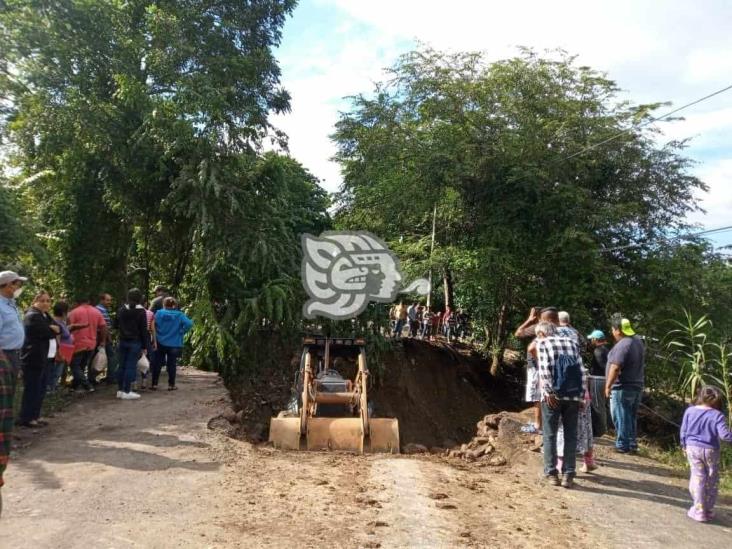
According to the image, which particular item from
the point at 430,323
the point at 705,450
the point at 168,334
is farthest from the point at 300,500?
the point at 430,323

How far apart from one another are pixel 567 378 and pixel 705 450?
1.29 meters

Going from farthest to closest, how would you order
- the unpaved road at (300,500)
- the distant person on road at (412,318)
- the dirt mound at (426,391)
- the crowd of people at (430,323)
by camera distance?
the distant person on road at (412,318), the crowd of people at (430,323), the dirt mound at (426,391), the unpaved road at (300,500)

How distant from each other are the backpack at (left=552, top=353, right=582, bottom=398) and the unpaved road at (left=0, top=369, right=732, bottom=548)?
0.98 metres

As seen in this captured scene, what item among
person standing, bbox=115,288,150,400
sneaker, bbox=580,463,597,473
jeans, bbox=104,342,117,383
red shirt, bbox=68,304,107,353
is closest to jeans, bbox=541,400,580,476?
sneaker, bbox=580,463,597,473

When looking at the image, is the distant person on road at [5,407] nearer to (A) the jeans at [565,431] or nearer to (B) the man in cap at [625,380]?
(A) the jeans at [565,431]

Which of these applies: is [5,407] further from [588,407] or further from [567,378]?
[588,407]

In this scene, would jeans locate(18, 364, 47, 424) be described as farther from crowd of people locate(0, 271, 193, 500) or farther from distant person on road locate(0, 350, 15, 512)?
distant person on road locate(0, 350, 15, 512)

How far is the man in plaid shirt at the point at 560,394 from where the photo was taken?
219 inches

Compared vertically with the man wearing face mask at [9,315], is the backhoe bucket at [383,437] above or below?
below

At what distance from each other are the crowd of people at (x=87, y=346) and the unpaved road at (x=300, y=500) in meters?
0.85

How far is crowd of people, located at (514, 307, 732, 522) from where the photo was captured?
508 cm

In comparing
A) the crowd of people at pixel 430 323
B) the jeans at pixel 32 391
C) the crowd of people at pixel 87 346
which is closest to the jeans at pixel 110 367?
the crowd of people at pixel 87 346

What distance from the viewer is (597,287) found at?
1430 centimetres

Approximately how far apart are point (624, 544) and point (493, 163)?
12.8 metres
